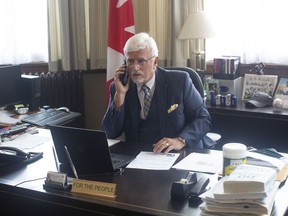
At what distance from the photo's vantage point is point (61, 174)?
156cm

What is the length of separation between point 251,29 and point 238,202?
2271 millimetres

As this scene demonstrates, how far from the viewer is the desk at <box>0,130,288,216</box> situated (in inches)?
53.9

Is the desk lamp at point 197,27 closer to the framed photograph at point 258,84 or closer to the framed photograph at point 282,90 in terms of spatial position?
the framed photograph at point 258,84

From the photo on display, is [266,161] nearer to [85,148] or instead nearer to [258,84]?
[85,148]

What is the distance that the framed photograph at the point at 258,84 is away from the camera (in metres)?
3.12

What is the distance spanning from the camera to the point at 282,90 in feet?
9.95

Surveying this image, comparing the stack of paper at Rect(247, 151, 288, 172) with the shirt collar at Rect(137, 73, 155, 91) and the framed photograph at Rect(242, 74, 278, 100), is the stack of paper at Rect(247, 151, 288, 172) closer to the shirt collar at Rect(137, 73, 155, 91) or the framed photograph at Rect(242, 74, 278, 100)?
the shirt collar at Rect(137, 73, 155, 91)

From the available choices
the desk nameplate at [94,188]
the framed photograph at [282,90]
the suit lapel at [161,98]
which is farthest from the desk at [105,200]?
the framed photograph at [282,90]

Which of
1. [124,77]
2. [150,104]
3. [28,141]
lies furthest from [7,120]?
[150,104]

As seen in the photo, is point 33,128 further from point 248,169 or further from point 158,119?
point 248,169

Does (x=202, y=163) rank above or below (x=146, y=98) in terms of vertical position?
below

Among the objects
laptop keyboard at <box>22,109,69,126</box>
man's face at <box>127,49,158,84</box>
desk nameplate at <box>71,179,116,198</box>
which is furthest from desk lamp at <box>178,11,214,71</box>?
desk nameplate at <box>71,179,116,198</box>

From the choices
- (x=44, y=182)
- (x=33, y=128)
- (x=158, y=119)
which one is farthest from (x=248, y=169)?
(x=33, y=128)

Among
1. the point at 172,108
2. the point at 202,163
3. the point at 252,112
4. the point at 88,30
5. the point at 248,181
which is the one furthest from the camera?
the point at 88,30
